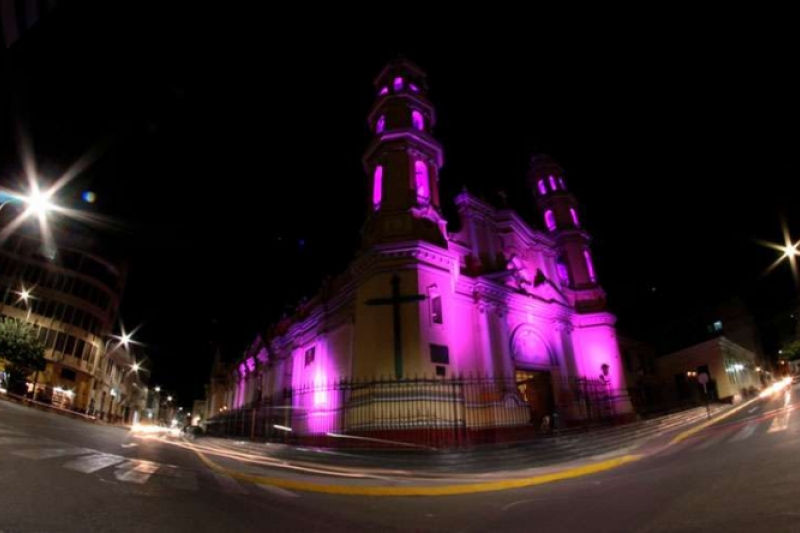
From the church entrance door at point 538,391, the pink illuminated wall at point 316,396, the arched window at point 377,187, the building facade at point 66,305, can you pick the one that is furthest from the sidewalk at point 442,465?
the building facade at point 66,305

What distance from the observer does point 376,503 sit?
6.16m

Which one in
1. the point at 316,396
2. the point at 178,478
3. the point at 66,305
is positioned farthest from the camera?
the point at 66,305

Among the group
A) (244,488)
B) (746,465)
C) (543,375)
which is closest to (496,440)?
(543,375)

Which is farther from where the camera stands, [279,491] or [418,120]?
[418,120]

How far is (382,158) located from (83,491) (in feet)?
76.9

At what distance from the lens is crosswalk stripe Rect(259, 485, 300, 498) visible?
6.29 metres

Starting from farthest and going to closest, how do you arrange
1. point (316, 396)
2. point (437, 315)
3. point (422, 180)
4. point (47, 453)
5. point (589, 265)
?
1. point (589, 265)
2. point (422, 180)
3. point (316, 396)
4. point (437, 315)
5. point (47, 453)

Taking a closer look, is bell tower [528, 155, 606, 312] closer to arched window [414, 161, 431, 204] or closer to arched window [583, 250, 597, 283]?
arched window [583, 250, 597, 283]

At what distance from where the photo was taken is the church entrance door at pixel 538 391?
26.4 meters

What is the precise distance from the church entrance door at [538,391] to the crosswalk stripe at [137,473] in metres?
22.5

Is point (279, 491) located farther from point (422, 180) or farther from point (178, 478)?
point (422, 180)

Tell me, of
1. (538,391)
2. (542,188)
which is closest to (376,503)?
(538,391)

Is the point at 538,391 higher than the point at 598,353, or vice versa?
the point at 598,353

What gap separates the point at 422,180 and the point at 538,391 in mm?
16192
